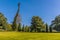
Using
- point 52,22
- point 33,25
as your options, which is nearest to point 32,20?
point 33,25

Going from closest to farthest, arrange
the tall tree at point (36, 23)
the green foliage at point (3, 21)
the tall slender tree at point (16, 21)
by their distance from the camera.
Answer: the tall slender tree at point (16, 21) < the tall tree at point (36, 23) < the green foliage at point (3, 21)

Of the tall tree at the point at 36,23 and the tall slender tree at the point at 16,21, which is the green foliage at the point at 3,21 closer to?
the tall slender tree at the point at 16,21

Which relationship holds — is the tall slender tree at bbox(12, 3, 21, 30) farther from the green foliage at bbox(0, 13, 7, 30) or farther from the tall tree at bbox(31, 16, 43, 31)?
the green foliage at bbox(0, 13, 7, 30)

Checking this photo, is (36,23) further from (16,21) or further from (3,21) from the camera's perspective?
(3,21)

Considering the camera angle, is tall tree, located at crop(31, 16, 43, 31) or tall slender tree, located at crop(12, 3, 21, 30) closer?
tall slender tree, located at crop(12, 3, 21, 30)

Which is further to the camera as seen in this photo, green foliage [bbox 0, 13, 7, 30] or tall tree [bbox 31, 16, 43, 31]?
green foliage [bbox 0, 13, 7, 30]

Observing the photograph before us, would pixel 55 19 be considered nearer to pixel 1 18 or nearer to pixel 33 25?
pixel 33 25

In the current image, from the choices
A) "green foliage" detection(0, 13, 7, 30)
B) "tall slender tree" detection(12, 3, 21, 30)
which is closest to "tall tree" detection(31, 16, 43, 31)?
"tall slender tree" detection(12, 3, 21, 30)

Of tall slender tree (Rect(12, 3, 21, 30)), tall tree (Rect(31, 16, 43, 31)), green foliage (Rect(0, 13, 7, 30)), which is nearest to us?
tall slender tree (Rect(12, 3, 21, 30))

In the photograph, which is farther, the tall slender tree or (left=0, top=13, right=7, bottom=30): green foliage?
(left=0, top=13, right=7, bottom=30): green foliage

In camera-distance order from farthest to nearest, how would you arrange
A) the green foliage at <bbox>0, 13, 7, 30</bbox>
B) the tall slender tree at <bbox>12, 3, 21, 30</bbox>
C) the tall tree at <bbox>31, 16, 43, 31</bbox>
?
the green foliage at <bbox>0, 13, 7, 30</bbox> < the tall tree at <bbox>31, 16, 43, 31</bbox> < the tall slender tree at <bbox>12, 3, 21, 30</bbox>

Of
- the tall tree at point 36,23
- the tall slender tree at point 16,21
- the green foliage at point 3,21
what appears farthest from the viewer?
the green foliage at point 3,21

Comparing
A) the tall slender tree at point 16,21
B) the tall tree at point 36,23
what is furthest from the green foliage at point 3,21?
the tall tree at point 36,23

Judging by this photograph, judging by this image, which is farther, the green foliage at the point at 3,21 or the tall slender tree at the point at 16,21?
the green foliage at the point at 3,21
